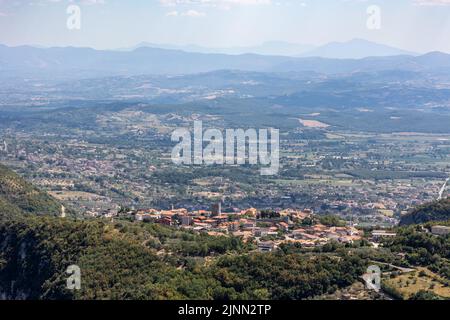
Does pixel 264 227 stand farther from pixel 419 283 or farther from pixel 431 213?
pixel 419 283

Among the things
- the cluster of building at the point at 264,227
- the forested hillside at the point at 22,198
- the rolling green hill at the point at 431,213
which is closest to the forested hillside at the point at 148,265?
the cluster of building at the point at 264,227

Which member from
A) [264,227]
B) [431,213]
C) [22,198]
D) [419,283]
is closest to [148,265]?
[419,283]

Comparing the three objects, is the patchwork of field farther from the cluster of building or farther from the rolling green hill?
the rolling green hill

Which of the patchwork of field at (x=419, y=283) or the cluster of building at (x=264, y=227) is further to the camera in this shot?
the cluster of building at (x=264, y=227)

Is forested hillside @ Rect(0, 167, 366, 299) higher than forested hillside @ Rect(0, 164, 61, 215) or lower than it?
higher

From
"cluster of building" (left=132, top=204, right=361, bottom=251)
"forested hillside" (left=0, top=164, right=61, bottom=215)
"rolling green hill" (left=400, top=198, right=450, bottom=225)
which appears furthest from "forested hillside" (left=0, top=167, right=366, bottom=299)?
"rolling green hill" (left=400, top=198, right=450, bottom=225)

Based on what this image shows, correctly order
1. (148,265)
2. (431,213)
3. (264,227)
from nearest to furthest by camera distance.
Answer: (148,265) < (264,227) < (431,213)

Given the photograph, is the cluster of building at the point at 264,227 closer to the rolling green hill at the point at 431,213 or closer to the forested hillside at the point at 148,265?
the forested hillside at the point at 148,265

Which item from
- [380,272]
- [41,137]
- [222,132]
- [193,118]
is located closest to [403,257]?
[380,272]

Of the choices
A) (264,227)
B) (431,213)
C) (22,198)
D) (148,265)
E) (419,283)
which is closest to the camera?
(419,283)

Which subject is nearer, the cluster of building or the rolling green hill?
the cluster of building
